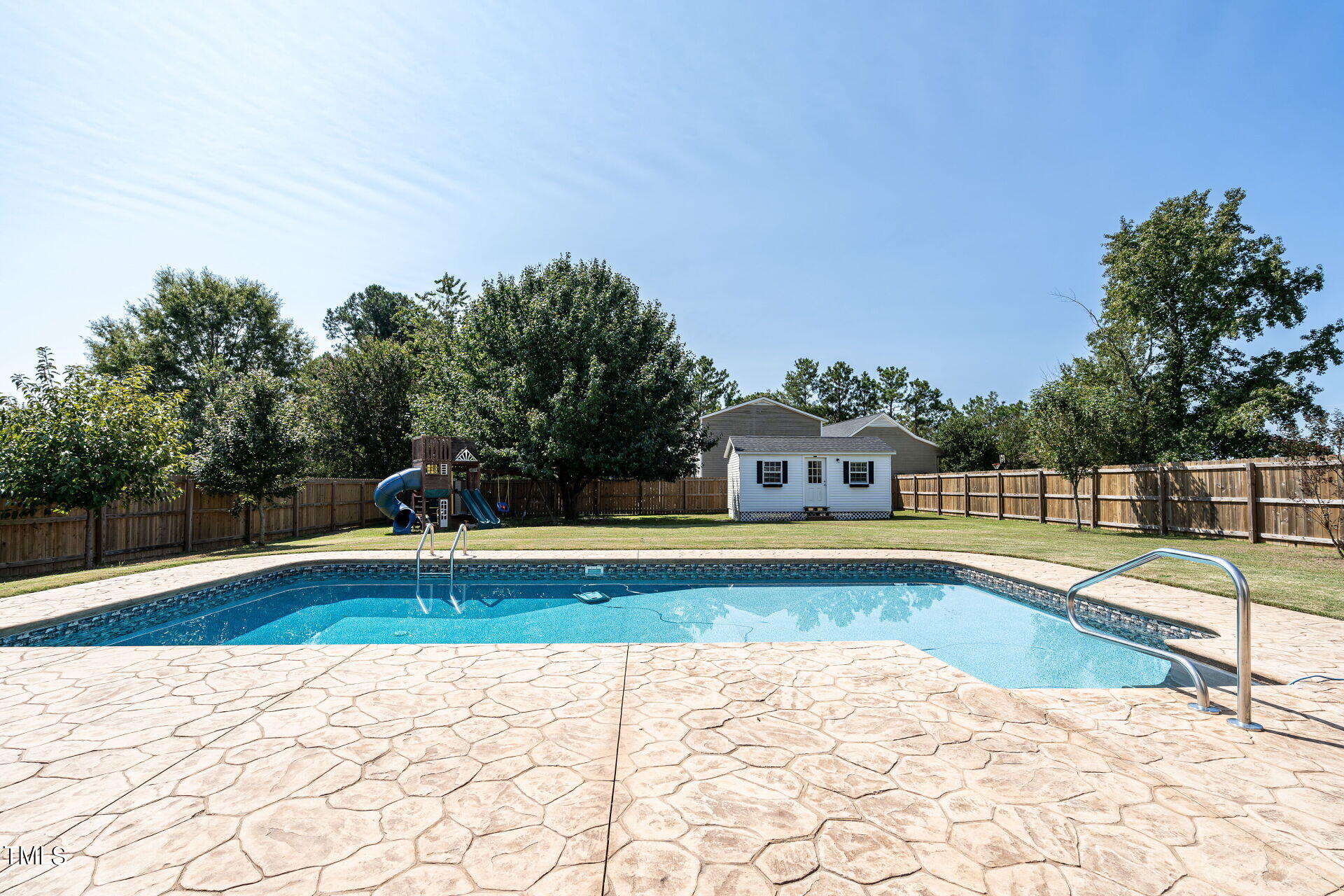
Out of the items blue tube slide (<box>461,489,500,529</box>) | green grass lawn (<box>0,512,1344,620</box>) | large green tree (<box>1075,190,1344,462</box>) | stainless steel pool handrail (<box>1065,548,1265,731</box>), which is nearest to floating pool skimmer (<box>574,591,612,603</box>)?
green grass lawn (<box>0,512,1344,620</box>)

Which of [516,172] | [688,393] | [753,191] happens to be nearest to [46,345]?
[516,172]

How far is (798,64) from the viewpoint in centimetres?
1084

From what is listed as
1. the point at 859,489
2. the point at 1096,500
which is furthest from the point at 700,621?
the point at 859,489

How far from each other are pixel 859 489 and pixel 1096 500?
816cm

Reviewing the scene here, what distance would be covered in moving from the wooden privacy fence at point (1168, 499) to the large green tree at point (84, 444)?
23.1 metres

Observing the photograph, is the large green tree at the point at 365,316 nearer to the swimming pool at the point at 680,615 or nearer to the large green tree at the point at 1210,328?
the swimming pool at the point at 680,615

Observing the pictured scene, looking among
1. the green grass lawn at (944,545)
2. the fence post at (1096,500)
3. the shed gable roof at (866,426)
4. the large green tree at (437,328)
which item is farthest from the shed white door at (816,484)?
the large green tree at (437,328)

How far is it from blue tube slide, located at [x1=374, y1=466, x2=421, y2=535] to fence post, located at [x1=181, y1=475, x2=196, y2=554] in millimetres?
4860

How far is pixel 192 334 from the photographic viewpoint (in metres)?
32.3

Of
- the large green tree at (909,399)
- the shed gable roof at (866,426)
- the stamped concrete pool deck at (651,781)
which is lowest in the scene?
the stamped concrete pool deck at (651,781)

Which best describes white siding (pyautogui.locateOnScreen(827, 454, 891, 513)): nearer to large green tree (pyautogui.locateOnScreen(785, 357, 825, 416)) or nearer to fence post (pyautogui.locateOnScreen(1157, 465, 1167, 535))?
fence post (pyautogui.locateOnScreen(1157, 465, 1167, 535))

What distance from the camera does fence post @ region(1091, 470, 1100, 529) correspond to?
17.4m

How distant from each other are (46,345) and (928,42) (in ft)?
58.7

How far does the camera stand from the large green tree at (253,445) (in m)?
13.9
